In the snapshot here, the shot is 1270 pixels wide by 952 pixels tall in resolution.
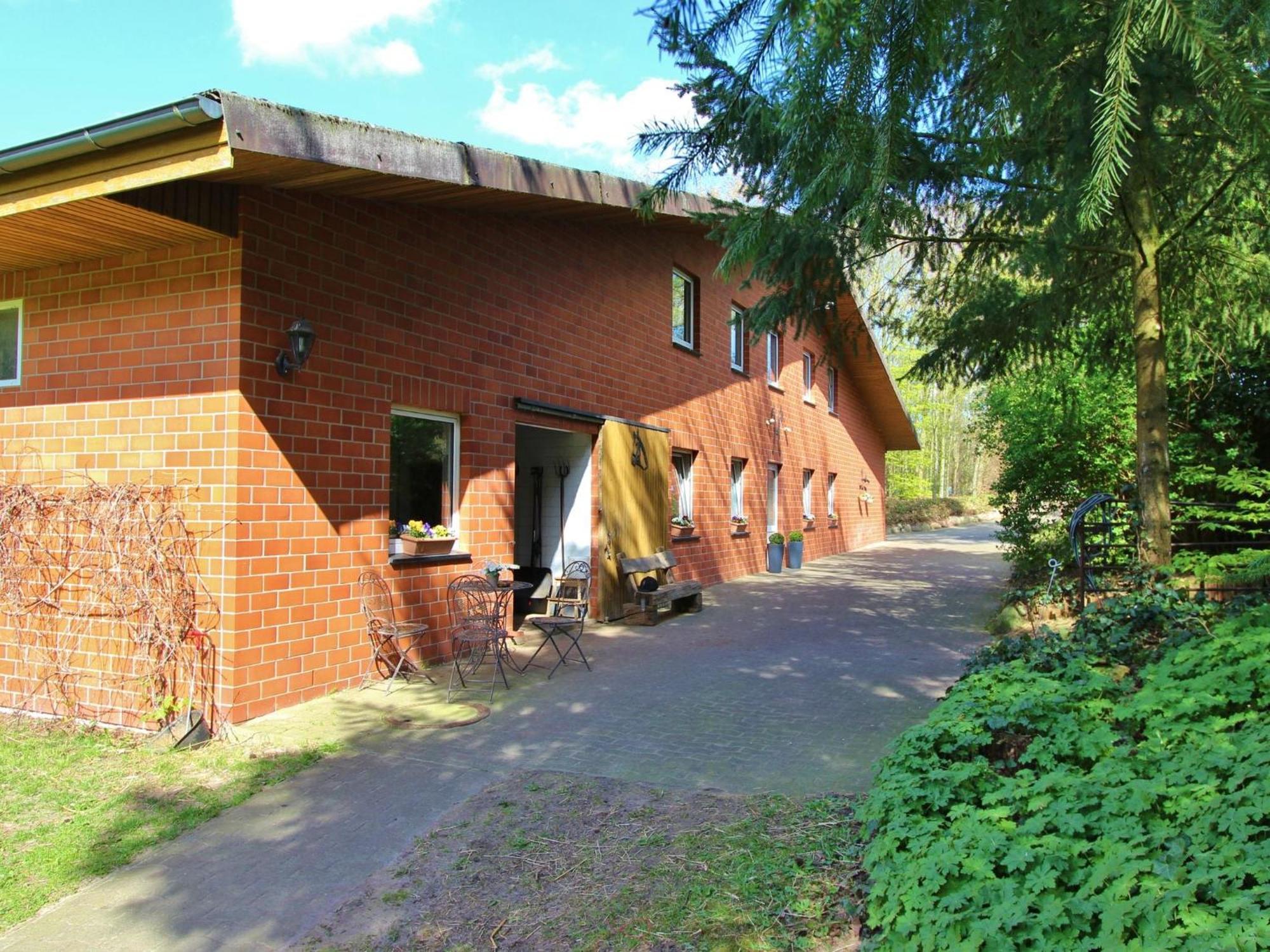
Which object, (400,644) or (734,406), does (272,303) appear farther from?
(734,406)

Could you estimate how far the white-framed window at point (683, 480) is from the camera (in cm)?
1284

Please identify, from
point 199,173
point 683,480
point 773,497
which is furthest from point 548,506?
point 773,497

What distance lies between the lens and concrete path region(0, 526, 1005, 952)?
130 inches

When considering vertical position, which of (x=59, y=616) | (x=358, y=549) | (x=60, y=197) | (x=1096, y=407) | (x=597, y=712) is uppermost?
(x=60, y=197)

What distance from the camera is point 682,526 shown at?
40.6 feet

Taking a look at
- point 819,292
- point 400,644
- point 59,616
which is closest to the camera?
point 59,616

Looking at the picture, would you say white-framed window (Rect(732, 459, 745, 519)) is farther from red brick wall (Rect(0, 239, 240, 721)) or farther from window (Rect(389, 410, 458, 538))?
red brick wall (Rect(0, 239, 240, 721))

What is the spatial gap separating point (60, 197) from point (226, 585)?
2.52 m

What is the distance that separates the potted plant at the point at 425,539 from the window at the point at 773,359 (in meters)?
10.4

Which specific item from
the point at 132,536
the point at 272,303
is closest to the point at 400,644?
the point at 132,536

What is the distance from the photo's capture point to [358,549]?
6.48m

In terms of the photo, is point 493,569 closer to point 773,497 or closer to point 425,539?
point 425,539

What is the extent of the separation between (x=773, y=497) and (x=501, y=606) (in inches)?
401

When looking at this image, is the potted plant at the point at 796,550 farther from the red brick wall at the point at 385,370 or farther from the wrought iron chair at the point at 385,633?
the wrought iron chair at the point at 385,633
